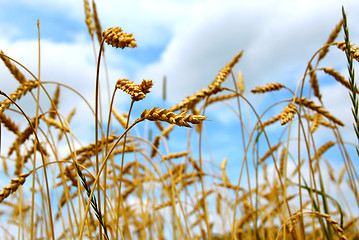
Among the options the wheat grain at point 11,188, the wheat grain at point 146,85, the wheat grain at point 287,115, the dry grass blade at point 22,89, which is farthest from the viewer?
the dry grass blade at point 22,89

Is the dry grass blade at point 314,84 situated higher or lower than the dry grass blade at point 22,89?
higher

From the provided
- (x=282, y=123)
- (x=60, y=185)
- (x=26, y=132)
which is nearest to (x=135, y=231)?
(x=60, y=185)

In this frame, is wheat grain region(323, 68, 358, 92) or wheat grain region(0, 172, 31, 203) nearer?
wheat grain region(0, 172, 31, 203)

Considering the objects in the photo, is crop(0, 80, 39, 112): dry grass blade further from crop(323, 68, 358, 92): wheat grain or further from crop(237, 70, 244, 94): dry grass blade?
crop(237, 70, 244, 94): dry grass blade

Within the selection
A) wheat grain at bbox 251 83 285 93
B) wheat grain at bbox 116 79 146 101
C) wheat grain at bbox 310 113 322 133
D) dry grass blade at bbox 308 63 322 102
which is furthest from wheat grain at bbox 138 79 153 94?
wheat grain at bbox 310 113 322 133

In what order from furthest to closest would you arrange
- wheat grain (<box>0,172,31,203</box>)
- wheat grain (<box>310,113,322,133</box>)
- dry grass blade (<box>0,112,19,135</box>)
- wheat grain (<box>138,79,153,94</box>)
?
1. wheat grain (<box>310,113,322,133</box>)
2. dry grass blade (<box>0,112,19,135</box>)
3. wheat grain (<box>0,172,31,203</box>)
4. wheat grain (<box>138,79,153,94</box>)

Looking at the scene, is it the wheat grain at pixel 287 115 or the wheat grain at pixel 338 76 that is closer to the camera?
the wheat grain at pixel 287 115

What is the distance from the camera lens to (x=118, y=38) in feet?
2.27

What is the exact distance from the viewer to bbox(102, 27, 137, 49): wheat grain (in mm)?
671

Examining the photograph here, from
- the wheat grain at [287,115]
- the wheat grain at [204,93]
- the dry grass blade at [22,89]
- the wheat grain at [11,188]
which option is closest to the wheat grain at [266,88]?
the wheat grain at [204,93]

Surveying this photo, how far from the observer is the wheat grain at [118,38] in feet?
2.20

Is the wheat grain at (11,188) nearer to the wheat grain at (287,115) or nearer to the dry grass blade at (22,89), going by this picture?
the dry grass blade at (22,89)

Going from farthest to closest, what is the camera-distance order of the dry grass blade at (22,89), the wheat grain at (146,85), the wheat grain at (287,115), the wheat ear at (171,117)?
the dry grass blade at (22,89) < the wheat grain at (287,115) < the wheat grain at (146,85) < the wheat ear at (171,117)

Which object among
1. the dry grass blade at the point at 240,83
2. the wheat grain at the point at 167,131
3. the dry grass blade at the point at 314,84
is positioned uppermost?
the dry grass blade at the point at 240,83
